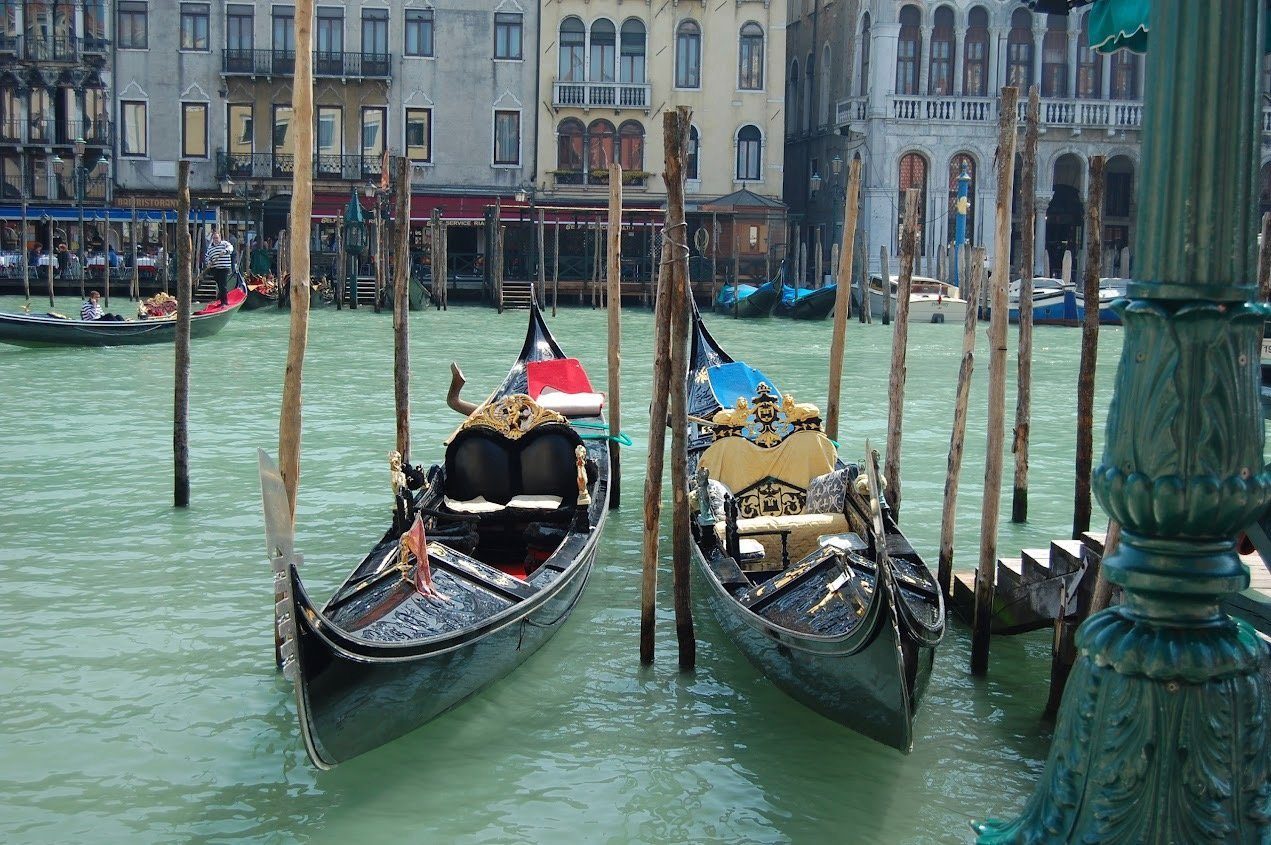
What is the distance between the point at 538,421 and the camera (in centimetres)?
516

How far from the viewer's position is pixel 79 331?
12820 mm

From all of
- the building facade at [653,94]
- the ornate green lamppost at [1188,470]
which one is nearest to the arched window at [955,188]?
the building facade at [653,94]

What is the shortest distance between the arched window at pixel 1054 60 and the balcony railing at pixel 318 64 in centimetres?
945

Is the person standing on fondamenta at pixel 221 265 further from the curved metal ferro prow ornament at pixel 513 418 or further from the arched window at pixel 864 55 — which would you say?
the curved metal ferro prow ornament at pixel 513 418

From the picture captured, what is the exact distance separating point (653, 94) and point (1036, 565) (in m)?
18.2

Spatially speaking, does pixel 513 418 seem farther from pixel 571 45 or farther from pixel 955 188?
pixel 571 45

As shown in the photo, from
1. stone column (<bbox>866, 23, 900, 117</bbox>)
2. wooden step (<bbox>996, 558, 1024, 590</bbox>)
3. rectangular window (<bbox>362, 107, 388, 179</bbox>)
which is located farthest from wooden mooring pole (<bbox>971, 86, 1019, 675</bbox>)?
rectangular window (<bbox>362, 107, 388, 179</bbox>)

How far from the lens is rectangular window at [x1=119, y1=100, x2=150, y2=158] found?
69.3 feet

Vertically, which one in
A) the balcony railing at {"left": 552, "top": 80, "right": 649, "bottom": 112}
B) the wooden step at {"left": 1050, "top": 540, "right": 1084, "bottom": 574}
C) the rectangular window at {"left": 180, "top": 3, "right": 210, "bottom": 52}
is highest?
the rectangular window at {"left": 180, "top": 3, "right": 210, "bottom": 52}

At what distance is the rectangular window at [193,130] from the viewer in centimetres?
2114

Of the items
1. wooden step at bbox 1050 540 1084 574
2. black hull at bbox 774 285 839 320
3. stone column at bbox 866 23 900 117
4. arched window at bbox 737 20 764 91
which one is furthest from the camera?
arched window at bbox 737 20 764 91

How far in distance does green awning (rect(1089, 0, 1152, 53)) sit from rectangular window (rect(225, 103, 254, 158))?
20282 mm

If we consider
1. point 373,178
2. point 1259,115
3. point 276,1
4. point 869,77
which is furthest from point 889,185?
point 1259,115

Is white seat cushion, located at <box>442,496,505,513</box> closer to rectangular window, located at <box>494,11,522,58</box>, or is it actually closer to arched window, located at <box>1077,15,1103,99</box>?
rectangular window, located at <box>494,11,522,58</box>
